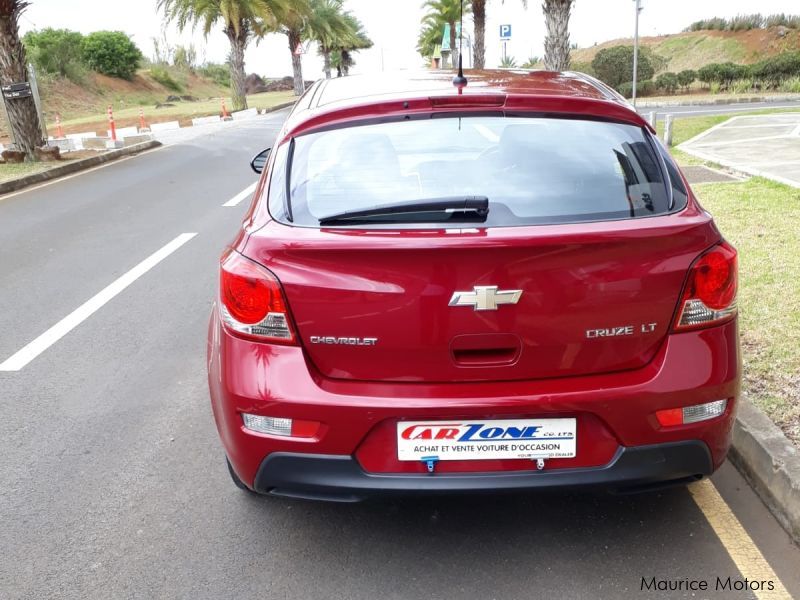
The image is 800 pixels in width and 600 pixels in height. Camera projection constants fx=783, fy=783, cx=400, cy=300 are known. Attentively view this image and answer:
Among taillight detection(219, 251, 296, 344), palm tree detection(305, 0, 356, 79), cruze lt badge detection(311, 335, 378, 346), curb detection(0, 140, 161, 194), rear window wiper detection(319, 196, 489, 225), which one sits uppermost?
palm tree detection(305, 0, 356, 79)

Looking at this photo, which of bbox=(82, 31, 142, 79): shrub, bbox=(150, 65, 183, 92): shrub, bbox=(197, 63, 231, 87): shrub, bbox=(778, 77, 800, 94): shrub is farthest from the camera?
bbox=(197, 63, 231, 87): shrub

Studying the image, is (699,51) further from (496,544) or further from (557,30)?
(496,544)

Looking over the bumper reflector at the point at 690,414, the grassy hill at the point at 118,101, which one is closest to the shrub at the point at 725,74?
the grassy hill at the point at 118,101

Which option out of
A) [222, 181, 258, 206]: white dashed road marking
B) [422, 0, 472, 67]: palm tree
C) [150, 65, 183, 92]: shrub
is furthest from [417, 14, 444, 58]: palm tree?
[222, 181, 258, 206]: white dashed road marking

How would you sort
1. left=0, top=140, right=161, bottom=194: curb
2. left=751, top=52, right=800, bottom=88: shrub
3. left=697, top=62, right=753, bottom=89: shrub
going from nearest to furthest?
left=0, top=140, right=161, bottom=194: curb, left=751, top=52, right=800, bottom=88: shrub, left=697, top=62, right=753, bottom=89: shrub

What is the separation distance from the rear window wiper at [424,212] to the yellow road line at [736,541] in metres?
1.54

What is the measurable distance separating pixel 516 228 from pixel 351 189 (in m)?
0.63

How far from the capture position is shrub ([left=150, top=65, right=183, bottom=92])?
62.7 meters

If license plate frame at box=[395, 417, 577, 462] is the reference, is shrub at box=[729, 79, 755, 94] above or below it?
below

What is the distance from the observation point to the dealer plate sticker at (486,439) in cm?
254

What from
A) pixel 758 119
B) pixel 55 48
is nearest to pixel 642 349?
pixel 758 119

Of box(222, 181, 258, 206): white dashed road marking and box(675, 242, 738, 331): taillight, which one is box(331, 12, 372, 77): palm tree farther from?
box(675, 242, 738, 331): taillight

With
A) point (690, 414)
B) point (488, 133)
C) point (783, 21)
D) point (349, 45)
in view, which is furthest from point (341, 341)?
point (349, 45)

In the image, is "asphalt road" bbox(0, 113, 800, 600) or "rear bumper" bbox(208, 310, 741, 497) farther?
"asphalt road" bbox(0, 113, 800, 600)
